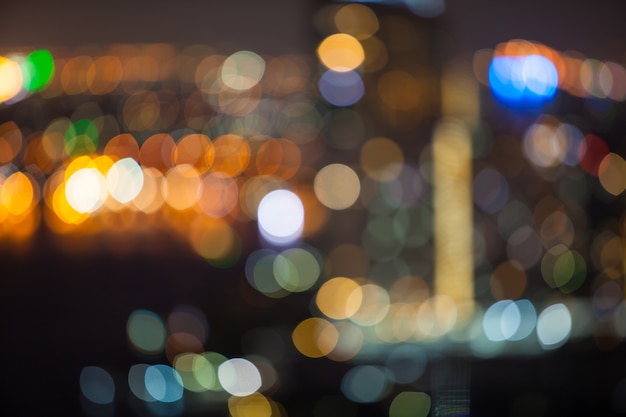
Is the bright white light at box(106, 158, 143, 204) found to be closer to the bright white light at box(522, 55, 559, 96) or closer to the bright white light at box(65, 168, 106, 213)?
the bright white light at box(65, 168, 106, 213)

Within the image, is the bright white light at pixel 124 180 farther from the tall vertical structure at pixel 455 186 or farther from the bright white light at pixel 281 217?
the tall vertical structure at pixel 455 186

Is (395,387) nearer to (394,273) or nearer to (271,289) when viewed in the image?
(271,289)

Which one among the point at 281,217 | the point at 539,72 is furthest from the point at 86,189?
the point at 539,72

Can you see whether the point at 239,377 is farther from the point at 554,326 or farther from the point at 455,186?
the point at 455,186

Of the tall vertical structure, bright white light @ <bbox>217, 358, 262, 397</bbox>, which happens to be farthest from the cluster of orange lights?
the tall vertical structure

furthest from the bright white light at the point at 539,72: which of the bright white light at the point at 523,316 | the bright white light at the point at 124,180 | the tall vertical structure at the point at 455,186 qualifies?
the bright white light at the point at 124,180
